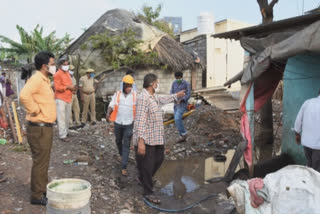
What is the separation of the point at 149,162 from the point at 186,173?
2.10 metres

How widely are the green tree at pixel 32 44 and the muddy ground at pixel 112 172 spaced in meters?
9.81

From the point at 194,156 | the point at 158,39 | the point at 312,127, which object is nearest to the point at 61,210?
the point at 312,127

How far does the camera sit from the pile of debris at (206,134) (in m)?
7.61

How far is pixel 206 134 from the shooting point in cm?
892

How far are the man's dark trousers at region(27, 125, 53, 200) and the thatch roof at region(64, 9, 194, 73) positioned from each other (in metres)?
8.55

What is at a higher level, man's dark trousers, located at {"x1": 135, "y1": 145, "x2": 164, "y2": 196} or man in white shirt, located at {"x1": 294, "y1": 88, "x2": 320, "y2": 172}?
man in white shirt, located at {"x1": 294, "y1": 88, "x2": 320, "y2": 172}

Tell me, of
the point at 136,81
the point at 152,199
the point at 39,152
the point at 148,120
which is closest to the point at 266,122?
the point at 152,199

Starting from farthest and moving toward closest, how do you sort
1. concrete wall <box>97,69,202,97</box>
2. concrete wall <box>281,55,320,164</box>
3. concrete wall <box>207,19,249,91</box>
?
Answer: 1. concrete wall <box>207,19,249,91</box>
2. concrete wall <box>97,69,202,97</box>
3. concrete wall <box>281,55,320,164</box>

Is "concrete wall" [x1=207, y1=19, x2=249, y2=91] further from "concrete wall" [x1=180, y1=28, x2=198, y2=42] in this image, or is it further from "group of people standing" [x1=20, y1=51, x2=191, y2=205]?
"group of people standing" [x1=20, y1=51, x2=191, y2=205]

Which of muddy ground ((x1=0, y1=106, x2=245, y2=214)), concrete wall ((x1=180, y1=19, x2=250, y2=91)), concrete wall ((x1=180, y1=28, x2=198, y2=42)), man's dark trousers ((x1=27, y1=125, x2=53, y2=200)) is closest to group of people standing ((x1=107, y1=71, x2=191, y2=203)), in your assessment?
muddy ground ((x1=0, y1=106, x2=245, y2=214))

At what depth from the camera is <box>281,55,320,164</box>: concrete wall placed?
5.55 meters

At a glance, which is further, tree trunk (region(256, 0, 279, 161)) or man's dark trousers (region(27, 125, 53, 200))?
tree trunk (region(256, 0, 279, 161))

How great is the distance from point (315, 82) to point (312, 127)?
2.32 meters

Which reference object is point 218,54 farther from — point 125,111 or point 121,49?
point 125,111
